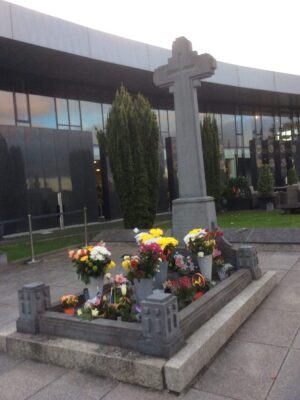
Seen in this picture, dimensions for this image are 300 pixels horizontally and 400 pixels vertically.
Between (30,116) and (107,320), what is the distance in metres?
15.2

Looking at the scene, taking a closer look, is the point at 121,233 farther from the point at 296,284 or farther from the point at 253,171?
the point at 253,171

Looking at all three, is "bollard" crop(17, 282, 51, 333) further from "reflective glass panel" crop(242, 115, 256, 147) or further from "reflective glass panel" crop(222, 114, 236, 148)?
"reflective glass panel" crop(242, 115, 256, 147)

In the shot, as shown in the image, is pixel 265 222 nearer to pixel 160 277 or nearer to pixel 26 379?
pixel 160 277

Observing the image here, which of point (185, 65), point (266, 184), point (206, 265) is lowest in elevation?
point (206, 265)

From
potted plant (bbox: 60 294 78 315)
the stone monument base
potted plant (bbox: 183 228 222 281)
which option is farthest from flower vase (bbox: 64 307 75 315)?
the stone monument base

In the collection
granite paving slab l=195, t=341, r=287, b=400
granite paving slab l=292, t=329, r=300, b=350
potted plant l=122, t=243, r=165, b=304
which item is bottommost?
granite paving slab l=195, t=341, r=287, b=400

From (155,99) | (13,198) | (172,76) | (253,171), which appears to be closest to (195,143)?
(172,76)

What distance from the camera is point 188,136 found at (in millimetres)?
7559

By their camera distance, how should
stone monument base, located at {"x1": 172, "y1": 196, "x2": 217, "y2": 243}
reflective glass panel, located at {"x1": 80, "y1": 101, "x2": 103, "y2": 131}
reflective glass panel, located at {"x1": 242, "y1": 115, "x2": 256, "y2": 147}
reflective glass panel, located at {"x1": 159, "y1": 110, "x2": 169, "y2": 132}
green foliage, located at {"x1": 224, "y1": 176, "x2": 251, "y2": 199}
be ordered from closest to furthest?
stone monument base, located at {"x1": 172, "y1": 196, "x2": 217, "y2": 243} → reflective glass panel, located at {"x1": 80, "y1": 101, "x2": 103, "y2": 131} → green foliage, located at {"x1": 224, "y1": 176, "x2": 251, "y2": 199} → reflective glass panel, located at {"x1": 159, "y1": 110, "x2": 169, "y2": 132} → reflective glass panel, located at {"x1": 242, "y1": 115, "x2": 256, "y2": 147}

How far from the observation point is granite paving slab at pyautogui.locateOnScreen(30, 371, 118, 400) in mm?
3510

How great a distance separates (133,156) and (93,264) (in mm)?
8239

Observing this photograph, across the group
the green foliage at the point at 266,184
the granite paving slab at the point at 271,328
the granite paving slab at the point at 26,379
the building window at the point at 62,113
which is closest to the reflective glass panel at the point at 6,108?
the building window at the point at 62,113

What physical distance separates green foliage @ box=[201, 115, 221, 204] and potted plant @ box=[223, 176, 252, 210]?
184cm

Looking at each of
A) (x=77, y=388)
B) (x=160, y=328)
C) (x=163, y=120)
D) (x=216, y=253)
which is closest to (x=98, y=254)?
(x=160, y=328)
